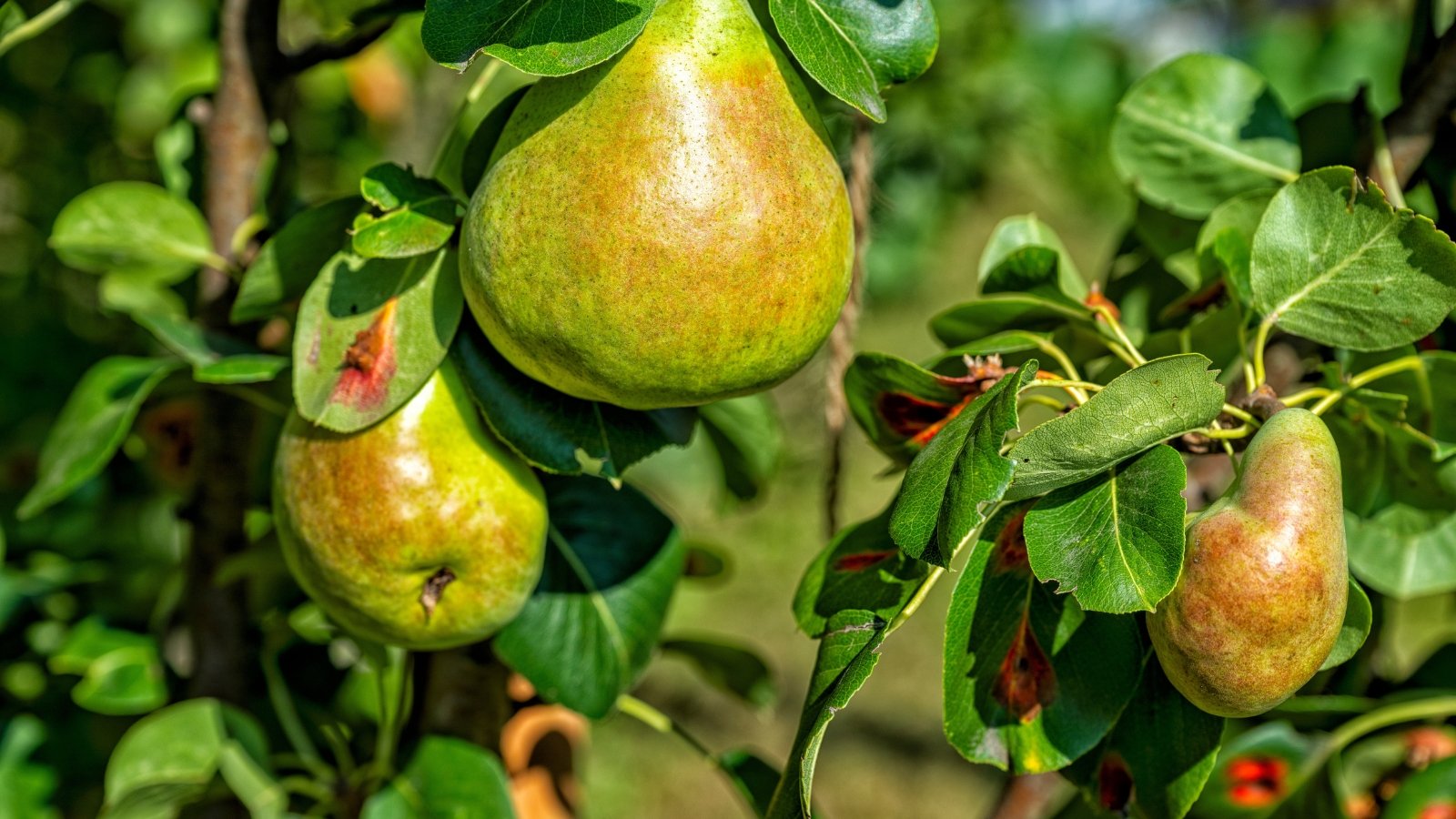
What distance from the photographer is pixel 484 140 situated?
629 millimetres

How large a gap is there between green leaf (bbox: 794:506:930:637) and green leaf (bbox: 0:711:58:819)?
2.33ft

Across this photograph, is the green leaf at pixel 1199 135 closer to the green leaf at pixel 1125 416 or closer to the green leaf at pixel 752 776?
the green leaf at pixel 1125 416

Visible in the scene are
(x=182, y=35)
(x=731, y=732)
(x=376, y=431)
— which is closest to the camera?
(x=376, y=431)

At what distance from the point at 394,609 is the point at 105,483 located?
0.69m

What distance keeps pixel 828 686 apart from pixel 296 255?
0.42m

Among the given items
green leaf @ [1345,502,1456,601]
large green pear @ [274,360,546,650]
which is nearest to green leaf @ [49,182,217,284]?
large green pear @ [274,360,546,650]

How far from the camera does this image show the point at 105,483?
1188 mm

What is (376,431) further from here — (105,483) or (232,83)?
(105,483)

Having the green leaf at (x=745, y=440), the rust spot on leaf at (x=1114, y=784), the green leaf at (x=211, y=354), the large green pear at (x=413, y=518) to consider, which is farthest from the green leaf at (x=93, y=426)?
the rust spot on leaf at (x=1114, y=784)

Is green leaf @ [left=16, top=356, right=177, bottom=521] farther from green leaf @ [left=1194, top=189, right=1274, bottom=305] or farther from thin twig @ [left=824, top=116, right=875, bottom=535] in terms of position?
green leaf @ [left=1194, top=189, right=1274, bottom=305]

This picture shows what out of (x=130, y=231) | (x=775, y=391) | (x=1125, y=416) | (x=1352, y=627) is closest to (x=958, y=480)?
(x=1125, y=416)

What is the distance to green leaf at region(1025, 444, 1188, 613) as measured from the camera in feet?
1.60

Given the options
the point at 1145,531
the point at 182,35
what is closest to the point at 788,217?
the point at 1145,531

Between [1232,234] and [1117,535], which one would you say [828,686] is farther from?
[1232,234]
